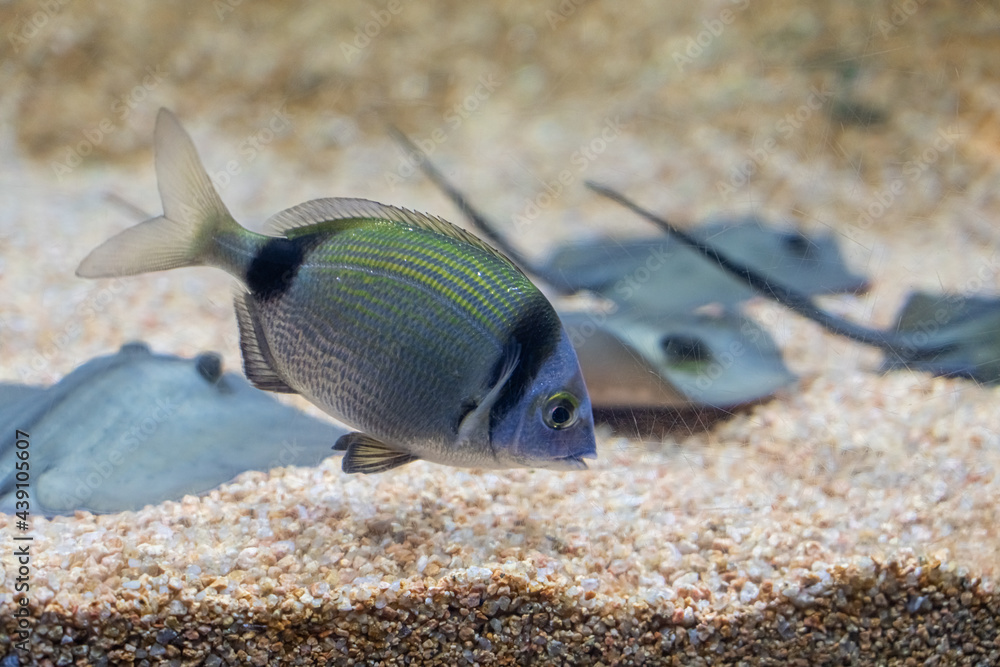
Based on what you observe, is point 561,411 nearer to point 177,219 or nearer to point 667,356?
point 667,356

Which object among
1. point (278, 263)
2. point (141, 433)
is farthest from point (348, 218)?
point (141, 433)

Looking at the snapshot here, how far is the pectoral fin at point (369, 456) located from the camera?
1.55m

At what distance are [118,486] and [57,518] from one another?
16 centimetres

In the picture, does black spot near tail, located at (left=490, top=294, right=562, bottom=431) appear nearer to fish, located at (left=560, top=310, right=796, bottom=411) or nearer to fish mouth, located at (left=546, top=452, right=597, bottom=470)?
fish mouth, located at (left=546, top=452, right=597, bottom=470)

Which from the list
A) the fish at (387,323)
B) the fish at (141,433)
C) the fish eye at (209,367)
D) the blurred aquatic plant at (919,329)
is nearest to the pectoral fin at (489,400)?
the fish at (387,323)

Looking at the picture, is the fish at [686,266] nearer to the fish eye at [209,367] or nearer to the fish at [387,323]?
the fish at [387,323]

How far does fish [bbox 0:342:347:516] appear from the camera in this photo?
1894 millimetres

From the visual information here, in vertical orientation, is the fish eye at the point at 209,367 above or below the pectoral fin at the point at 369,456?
below

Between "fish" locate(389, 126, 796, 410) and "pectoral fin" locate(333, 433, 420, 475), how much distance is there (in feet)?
1.96

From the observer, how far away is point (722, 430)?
6.38 ft

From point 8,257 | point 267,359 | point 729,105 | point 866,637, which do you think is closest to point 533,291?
point 267,359

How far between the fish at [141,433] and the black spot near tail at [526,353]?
0.91 metres

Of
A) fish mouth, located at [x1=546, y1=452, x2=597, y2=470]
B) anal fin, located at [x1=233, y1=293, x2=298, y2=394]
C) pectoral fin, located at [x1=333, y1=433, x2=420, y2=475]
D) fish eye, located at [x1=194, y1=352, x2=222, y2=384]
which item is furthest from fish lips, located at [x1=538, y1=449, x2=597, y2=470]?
fish eye, located at [x1=194, y1=352, x2=222, y2=384]

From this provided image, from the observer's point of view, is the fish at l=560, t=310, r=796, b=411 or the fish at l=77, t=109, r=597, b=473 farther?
the fish at l=560, t=310, r=796, b=411
